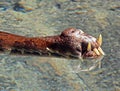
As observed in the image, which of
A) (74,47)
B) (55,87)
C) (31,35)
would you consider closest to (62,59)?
(74,47)

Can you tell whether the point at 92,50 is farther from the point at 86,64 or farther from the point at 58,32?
the point at 58,32

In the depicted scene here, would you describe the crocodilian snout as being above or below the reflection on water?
above

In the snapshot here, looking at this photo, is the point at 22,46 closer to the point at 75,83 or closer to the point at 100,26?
the point at 75,83

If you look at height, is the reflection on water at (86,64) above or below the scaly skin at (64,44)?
below

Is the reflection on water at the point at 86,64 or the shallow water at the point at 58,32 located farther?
the reflection on water at the point at 86,64

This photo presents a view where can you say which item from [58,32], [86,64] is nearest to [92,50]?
[86,64]

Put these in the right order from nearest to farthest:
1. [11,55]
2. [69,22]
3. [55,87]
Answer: [55,87]
[11,55]
[69,22]
